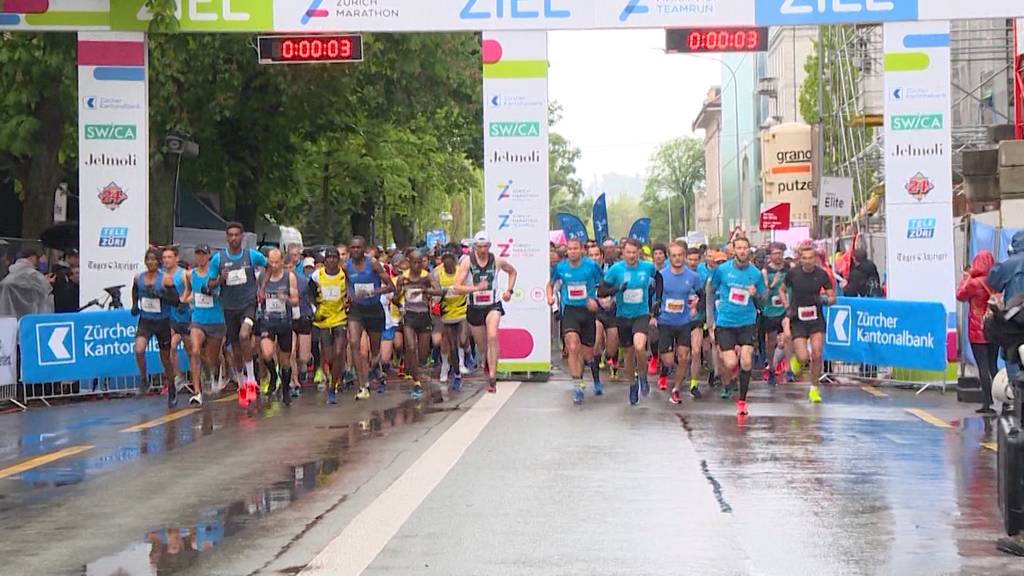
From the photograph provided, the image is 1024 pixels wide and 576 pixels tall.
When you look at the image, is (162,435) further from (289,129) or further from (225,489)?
(289,129)

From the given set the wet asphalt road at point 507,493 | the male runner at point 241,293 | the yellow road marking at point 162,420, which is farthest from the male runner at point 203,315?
the wet asphalt road at point 507,493

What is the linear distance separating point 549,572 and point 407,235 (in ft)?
177

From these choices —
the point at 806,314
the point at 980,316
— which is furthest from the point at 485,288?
the point at 980,316

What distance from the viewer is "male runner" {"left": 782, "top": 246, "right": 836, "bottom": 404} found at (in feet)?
59.0

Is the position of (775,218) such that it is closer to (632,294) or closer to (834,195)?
(834,195)

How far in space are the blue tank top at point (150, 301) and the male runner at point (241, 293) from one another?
81 cm

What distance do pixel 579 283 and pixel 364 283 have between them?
2.64 m

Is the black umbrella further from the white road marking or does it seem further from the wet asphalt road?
the white road marking

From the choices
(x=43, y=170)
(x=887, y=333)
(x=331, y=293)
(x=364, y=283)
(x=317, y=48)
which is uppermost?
(x=317, y=48)

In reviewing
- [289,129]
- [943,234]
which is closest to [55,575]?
[943,234]

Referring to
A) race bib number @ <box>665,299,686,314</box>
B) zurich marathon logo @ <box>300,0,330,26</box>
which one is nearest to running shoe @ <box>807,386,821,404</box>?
race bib number @ <box>665,299,686,314</box>

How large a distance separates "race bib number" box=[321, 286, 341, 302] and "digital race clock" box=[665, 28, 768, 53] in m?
6.00

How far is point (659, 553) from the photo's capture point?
311 inches

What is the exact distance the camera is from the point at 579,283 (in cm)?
1769
